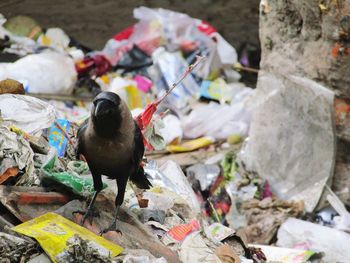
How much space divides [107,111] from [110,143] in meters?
0.22

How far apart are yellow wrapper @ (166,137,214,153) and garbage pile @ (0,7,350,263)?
0.03 ft

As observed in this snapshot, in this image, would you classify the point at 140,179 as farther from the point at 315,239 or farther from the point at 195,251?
the point at 315,239

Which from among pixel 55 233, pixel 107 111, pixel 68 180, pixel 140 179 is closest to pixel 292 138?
pixel 140 179

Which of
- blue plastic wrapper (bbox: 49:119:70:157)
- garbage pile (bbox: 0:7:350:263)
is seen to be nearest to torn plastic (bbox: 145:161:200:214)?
garbage pile (bbox: 0:7:350:263)

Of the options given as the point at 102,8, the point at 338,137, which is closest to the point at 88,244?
the point at 338,137

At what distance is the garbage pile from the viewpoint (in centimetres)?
331

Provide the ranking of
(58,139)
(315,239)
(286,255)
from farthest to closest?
1. (315,239)
2. (286,255)
3. (58,139)

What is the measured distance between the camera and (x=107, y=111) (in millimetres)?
3090

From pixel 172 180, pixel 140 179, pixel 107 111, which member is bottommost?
pixel 172 180

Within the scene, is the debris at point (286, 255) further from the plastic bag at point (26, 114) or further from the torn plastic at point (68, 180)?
the plastic bag at point (26, 114)

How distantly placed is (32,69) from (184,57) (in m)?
1.58

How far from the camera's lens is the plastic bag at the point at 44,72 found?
5.76 metres

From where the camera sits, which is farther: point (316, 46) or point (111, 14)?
point (111, 14)

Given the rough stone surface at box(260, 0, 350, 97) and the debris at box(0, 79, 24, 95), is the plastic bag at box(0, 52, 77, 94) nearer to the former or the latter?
the debris at box(0, 79, 24, 95)
